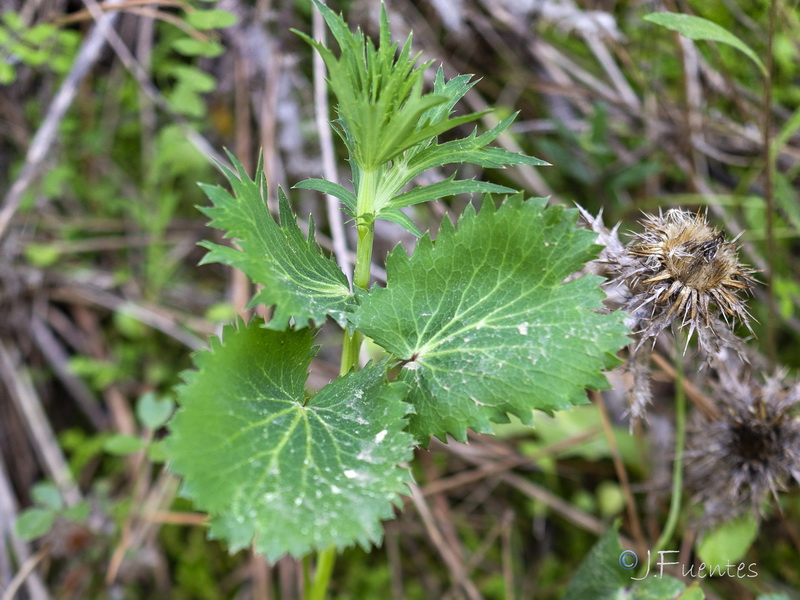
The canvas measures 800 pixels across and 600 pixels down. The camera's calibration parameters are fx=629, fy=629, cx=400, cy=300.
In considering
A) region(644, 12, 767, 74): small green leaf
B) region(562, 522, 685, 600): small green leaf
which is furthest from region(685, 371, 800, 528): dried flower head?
region(644, 12, 767, 74): small green leaf

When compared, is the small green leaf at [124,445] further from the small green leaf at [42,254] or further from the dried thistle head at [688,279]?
the dried thistle head at [688,279]

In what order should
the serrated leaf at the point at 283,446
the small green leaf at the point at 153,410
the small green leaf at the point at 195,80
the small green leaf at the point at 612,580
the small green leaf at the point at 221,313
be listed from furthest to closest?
Result: 1. the small green leaf at the point at 221,313
2. the small green leaf at the point at 195,80
3. the small green leaf at the point at 153,410
4. the small green leaf at the point at 612,580
5. the serrated leaf at the point at 283,446

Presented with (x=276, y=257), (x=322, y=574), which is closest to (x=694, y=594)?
(x=322, y=574)

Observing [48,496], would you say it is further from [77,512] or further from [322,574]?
[322,574]

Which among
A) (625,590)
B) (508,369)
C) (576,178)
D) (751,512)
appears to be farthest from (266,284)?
(576,178)

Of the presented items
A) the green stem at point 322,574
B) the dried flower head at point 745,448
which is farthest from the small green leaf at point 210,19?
the dried flower head at point 745,448

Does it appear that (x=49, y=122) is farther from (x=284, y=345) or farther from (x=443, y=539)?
(x=443, y=539)
